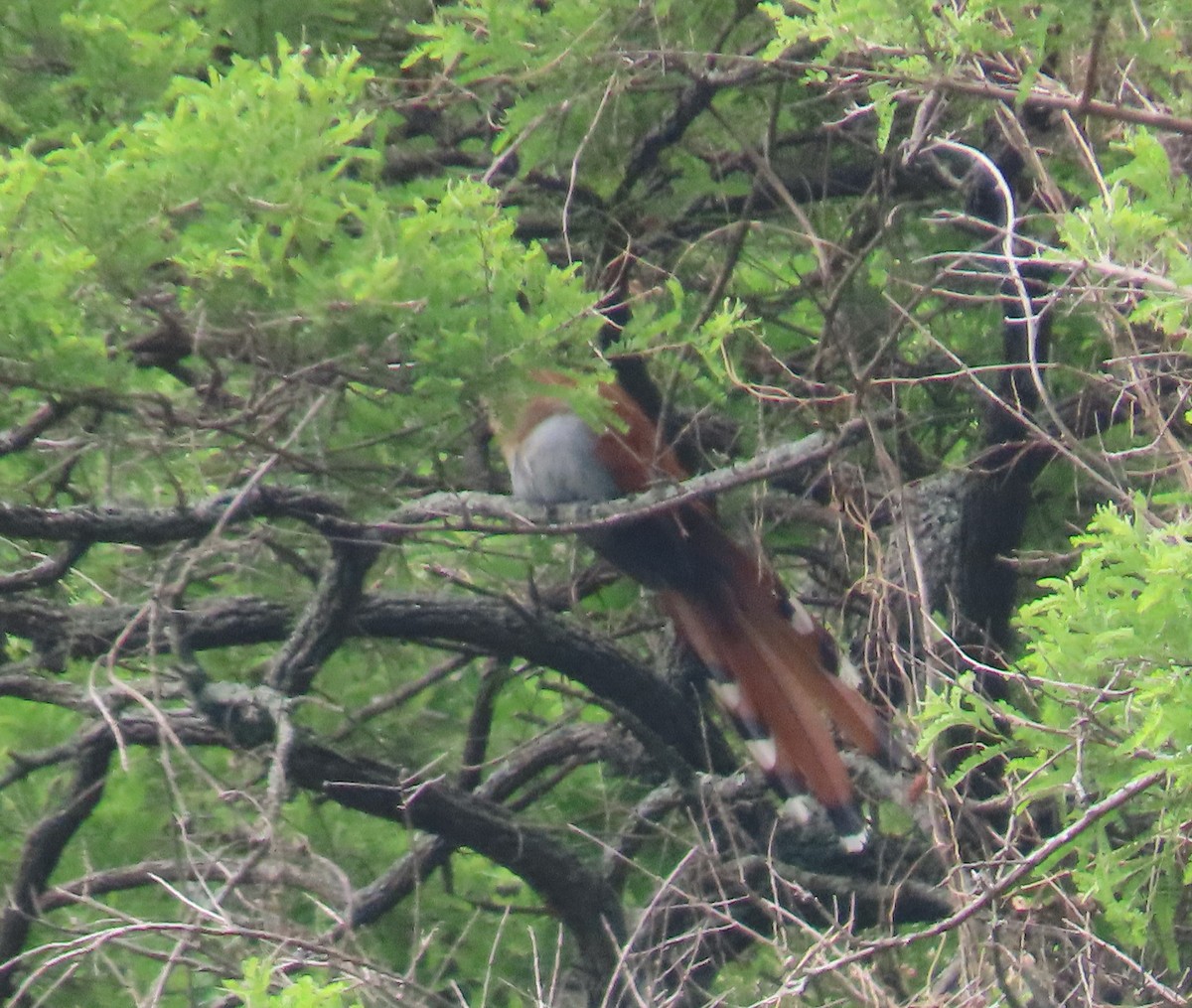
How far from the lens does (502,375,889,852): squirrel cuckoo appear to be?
4.98m

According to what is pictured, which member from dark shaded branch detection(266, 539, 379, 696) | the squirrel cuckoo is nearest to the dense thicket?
dark shaded branch detection(266, 539, 379, 696)

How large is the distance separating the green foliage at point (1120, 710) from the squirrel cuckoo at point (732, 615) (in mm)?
1186

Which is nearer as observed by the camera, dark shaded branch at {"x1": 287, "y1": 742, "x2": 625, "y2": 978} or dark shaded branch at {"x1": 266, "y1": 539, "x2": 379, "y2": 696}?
dark shaded branch at {"x1": 266, "y1": 539, "x2": 379, "y2": 696}

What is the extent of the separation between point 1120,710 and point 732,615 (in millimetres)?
1921

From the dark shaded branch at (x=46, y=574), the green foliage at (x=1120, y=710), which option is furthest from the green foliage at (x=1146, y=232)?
the dark shaded branch at (x=46, y=574)

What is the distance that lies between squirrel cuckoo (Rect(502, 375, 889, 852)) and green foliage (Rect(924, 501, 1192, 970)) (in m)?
1.19

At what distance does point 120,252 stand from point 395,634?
154 cm

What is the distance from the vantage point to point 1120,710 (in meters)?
3.41

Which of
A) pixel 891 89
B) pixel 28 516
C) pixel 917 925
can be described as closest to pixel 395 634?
pixel 28 516

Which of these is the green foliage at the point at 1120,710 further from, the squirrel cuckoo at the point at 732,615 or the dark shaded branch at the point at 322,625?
the dark shaded branch at the point at 322,625

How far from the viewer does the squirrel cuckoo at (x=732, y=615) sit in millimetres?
4984

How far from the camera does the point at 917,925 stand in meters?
6.13

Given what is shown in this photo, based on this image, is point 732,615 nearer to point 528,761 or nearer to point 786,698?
point 786,698

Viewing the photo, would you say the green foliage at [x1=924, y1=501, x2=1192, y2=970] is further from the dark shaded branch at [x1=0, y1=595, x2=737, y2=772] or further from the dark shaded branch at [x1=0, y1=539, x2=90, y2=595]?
the dark shaded branch at [x1=0, y1=539, x2=90, y2=595]
